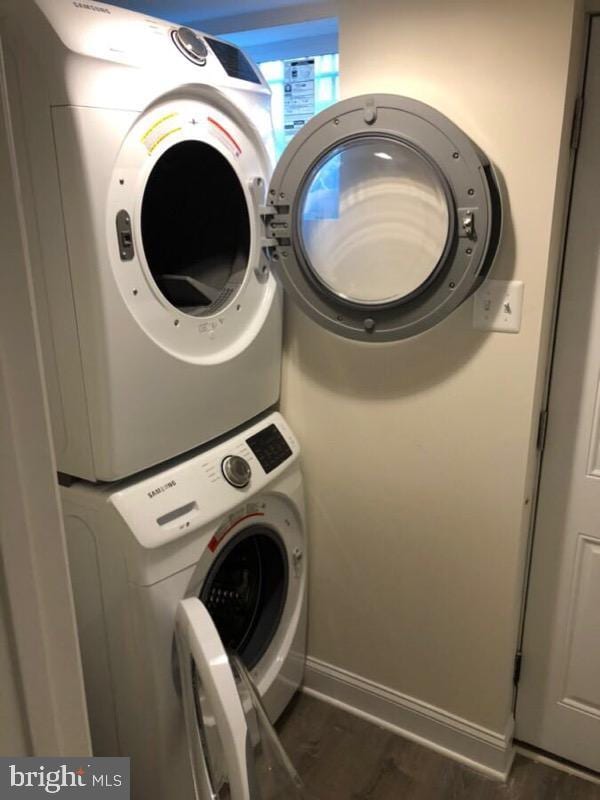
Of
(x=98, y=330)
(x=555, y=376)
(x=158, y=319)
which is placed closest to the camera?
(x=98, y=330)

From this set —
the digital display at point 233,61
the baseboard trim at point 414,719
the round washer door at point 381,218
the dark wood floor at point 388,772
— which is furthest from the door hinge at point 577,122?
the dark wood floor at point 388,772

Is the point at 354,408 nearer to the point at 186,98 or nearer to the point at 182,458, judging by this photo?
the point at 182,458

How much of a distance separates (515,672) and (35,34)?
6.11 ft

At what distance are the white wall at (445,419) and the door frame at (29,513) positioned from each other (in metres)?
1.13

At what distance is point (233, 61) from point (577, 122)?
772 mm

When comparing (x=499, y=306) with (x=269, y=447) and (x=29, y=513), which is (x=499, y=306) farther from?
(x=29, y=513)

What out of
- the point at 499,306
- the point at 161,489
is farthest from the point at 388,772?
the point at 499,306

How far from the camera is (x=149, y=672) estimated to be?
1323 mm

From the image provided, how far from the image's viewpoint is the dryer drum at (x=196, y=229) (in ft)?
4.91

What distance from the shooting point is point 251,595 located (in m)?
1.75

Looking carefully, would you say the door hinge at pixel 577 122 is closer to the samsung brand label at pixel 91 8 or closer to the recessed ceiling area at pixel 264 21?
the recessed ceiling area at pixel 264 21

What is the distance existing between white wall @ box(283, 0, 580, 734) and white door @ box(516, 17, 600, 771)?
2.9 inches

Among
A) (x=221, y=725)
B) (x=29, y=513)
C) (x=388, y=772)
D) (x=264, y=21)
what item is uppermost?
(x=264, y=21)

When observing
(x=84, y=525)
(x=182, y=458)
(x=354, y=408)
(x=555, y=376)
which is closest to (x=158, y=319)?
(x=182, y=458)
